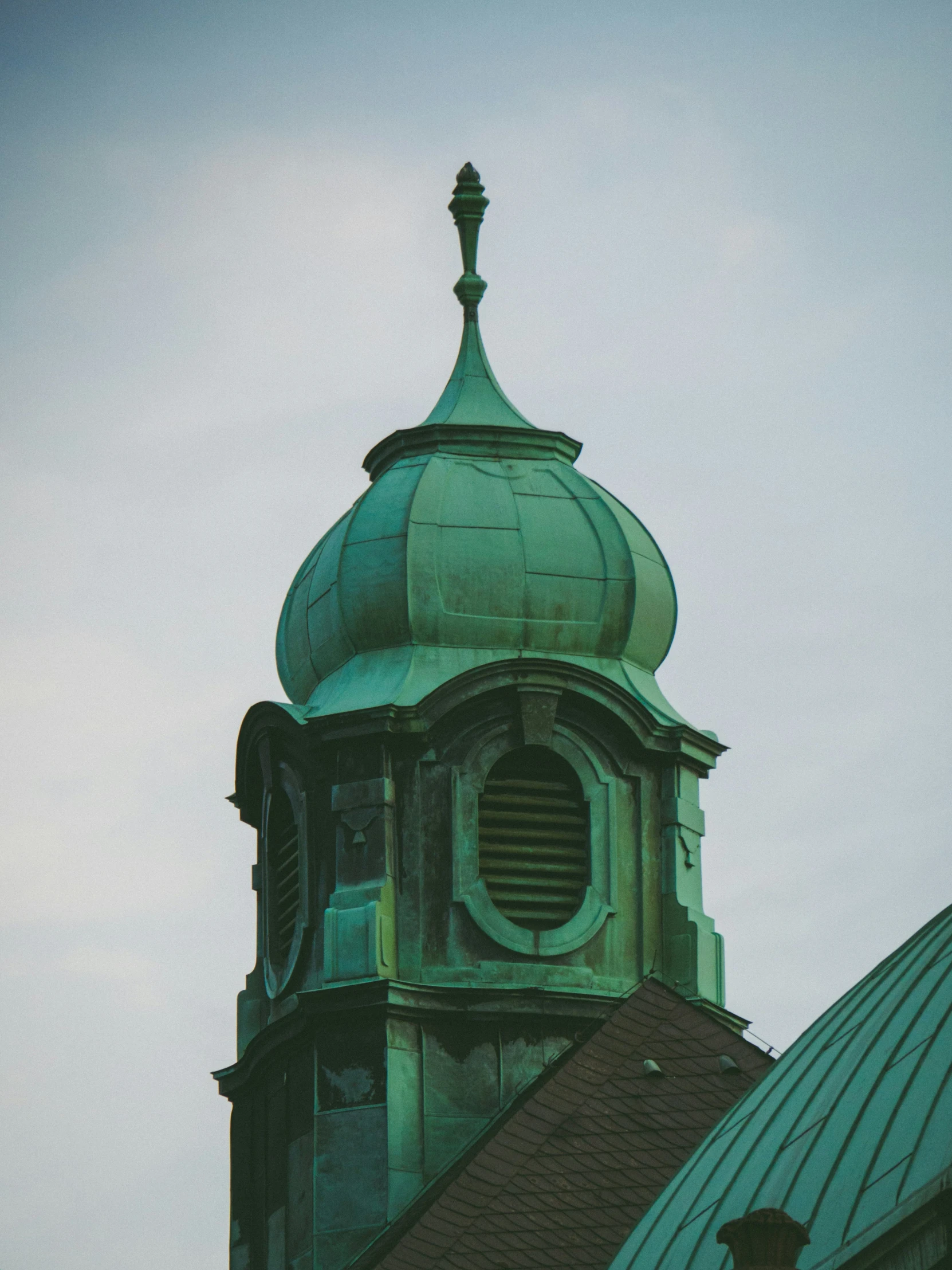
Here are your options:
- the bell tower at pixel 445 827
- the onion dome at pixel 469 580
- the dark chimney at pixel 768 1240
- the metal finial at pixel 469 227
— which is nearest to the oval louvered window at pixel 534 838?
the bell tower at pixel 445 827

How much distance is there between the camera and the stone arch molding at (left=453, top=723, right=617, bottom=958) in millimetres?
30016

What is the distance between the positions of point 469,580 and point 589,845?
2.87m

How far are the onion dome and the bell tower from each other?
29 millimetres

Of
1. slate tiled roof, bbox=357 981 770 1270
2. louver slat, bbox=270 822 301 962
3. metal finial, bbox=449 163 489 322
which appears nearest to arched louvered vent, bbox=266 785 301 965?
louver slat, bbox=270 822 301 962

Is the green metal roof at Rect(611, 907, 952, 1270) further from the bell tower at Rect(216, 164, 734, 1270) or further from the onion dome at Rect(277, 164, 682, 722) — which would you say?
the onion dome at Rect(277, 164, 682, 722)

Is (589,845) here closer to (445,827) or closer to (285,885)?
(445,827)

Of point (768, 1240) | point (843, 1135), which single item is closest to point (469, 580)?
point (843, 1135)

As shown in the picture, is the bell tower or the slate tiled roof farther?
the bell tower

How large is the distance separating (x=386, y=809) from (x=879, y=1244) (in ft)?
44.2

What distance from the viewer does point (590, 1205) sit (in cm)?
2666

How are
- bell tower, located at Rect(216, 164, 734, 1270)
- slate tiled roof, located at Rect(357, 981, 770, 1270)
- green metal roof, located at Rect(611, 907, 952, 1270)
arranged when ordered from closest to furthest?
green metal roof, located at Rect(611, 907, 952, 1270) < slate tiled roof, located at Rect(357, 981, 770, 1270) < bell tower, located at Rect(216, 164, 734, 1270)

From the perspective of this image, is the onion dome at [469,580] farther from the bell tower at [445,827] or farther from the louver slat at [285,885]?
the louver slat at [285,885]

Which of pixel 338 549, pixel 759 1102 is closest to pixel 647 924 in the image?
pixel 338 549

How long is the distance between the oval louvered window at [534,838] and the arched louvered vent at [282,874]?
198 cm
